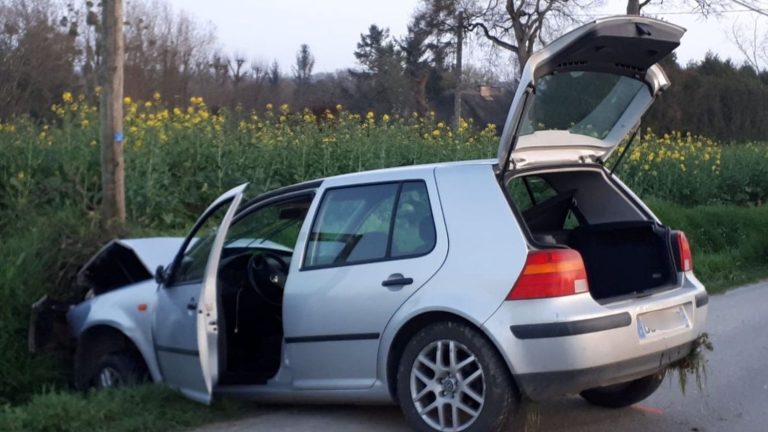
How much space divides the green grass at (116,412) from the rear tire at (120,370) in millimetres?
386

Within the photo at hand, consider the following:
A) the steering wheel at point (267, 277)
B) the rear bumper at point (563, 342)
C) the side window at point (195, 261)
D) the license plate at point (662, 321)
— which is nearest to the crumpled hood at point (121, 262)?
the side window at point (195, 261)

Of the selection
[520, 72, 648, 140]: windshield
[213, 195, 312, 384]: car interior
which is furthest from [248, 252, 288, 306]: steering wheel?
[520, 72, 648, 140]: windshield

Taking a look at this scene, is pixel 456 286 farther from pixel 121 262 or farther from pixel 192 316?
pixel 121 262

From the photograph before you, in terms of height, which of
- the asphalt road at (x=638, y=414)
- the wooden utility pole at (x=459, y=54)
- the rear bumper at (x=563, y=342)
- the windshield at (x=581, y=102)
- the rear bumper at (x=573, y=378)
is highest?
the wooden utility pole at (x=459, y=54)

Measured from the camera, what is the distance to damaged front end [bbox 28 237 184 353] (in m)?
7.77

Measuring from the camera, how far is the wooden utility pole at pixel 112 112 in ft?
29.8

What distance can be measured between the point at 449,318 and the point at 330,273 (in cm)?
94

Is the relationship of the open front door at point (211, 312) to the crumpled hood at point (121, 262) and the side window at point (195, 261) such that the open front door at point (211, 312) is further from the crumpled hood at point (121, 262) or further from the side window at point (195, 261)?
the crumpled hood at point (121, 262)

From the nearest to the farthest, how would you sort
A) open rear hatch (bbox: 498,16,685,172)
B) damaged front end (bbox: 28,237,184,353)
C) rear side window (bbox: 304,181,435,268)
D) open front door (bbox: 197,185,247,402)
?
open rear hatch (bbox: 498,16,685,172)
rear side window (bbox: 304,181,435,268)
open front door (bbox: 197,185,247,402)
damaged front end (bbox: 28,237,184,353)

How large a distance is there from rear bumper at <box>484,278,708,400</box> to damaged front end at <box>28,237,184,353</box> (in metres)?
3.32

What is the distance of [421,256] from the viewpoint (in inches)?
232

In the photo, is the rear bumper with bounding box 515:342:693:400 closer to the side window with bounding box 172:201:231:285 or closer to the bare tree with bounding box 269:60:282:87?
the side window with bounding box 172:201:231:285

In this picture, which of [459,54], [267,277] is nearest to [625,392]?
[267,277]

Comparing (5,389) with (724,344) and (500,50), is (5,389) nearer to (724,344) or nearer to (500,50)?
(724,344)
